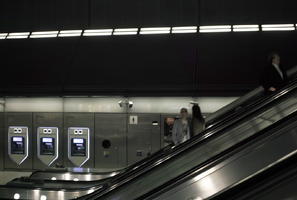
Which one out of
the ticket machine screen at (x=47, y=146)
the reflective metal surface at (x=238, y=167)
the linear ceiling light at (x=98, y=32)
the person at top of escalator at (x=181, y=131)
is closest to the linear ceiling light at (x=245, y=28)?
the linear ceiling light at (x=98, y=32)

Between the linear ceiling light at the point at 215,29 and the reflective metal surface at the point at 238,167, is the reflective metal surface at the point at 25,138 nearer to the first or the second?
the linear ceiling light at the point at 215,29

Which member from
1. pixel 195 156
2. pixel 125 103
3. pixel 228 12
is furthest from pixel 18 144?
pixel 195 156

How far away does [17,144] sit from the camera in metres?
12.7

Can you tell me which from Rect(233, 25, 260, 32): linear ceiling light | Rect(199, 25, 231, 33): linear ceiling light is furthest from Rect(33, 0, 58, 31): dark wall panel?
Rect(233, 25, 260, 32): linear ceiling light

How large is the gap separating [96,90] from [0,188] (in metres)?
4.96

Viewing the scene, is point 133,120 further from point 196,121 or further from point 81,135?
point 196,121

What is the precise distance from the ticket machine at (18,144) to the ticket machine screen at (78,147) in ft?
5.04

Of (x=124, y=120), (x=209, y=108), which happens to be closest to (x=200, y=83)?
(x=209, y=108)

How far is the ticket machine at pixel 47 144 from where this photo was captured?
1235cm

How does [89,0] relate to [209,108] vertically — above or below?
above

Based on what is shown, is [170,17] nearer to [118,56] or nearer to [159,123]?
[118,56]

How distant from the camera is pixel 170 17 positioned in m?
12.8

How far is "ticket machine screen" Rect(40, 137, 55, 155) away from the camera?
1238 cm

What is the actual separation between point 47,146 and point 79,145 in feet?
3.38
